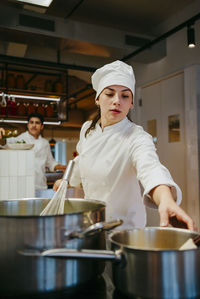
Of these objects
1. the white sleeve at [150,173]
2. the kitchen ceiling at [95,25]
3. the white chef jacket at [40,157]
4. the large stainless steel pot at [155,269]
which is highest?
the kitchen ceiling at [95,25]

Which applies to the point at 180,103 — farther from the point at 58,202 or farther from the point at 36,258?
the point at 36,258

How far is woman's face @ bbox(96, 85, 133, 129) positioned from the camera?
1214 mm

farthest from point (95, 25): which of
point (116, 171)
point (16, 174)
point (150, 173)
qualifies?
point (150, 173)

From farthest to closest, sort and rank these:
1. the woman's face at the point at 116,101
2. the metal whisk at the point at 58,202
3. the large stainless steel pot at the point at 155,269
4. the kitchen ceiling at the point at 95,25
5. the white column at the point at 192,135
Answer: the white column at the point at 192,135, the kitchen ceiling at the point at 95,25, the woman's face at the point at 116,101, the metal whisk at the point at 58,202, the large stainless steel pot at the point at 155,269

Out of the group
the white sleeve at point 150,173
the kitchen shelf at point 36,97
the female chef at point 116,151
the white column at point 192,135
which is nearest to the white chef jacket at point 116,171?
the female chef at point 116,151

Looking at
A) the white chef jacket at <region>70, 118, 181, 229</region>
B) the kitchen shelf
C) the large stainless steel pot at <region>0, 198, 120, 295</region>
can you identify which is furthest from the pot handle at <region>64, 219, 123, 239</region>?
the kitchen shelf

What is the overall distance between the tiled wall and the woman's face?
1.86 ft

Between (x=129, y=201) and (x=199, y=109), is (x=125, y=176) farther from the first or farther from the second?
(x=199, y=109)

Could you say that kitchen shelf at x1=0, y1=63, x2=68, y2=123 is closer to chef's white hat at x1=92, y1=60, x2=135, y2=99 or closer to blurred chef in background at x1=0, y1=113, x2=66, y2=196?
blurred chef in background at x1=0, y1=113, x2=66, y2=196

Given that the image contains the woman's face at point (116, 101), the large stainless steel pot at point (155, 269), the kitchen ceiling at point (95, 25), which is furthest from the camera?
the kitchen ceiling at point (95, 25)

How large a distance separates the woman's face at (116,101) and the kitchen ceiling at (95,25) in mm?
1889

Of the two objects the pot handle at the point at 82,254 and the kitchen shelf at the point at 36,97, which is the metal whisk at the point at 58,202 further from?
the kitchen shelf at the point at 36,97

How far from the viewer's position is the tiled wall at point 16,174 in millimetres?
1542

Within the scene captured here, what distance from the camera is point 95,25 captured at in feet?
11.7
